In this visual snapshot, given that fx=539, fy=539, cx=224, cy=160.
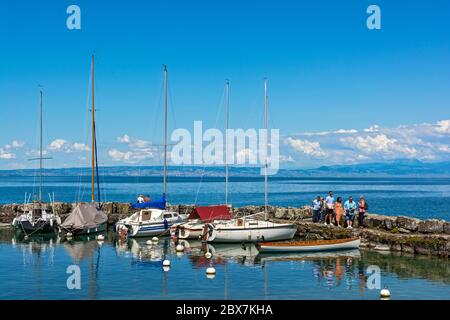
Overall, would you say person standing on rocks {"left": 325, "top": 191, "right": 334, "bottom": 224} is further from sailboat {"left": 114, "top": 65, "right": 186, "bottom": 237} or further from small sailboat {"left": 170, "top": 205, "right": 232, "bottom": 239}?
sailboat {"left": 114, "top": 65, "right": 186, "bottom": 237}

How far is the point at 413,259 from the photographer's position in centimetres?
3008

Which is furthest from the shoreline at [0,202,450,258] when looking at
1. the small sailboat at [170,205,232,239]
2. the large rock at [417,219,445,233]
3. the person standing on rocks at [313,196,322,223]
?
the small sailboat at [170,205,232,239]

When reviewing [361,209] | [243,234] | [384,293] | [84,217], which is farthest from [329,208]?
[84,217]

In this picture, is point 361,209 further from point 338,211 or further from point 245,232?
point 245,232

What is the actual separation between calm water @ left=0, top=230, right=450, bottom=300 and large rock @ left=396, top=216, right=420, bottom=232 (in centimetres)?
415

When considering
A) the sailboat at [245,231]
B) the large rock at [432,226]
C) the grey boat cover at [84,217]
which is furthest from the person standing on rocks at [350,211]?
Result: the grey boat cover at [84,217]

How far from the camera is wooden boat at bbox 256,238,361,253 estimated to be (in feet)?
106

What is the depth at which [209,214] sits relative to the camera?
4112cm

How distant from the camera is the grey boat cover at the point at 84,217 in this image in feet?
138

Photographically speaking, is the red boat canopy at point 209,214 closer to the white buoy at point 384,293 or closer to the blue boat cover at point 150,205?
the blue boat cover at point 150,205
